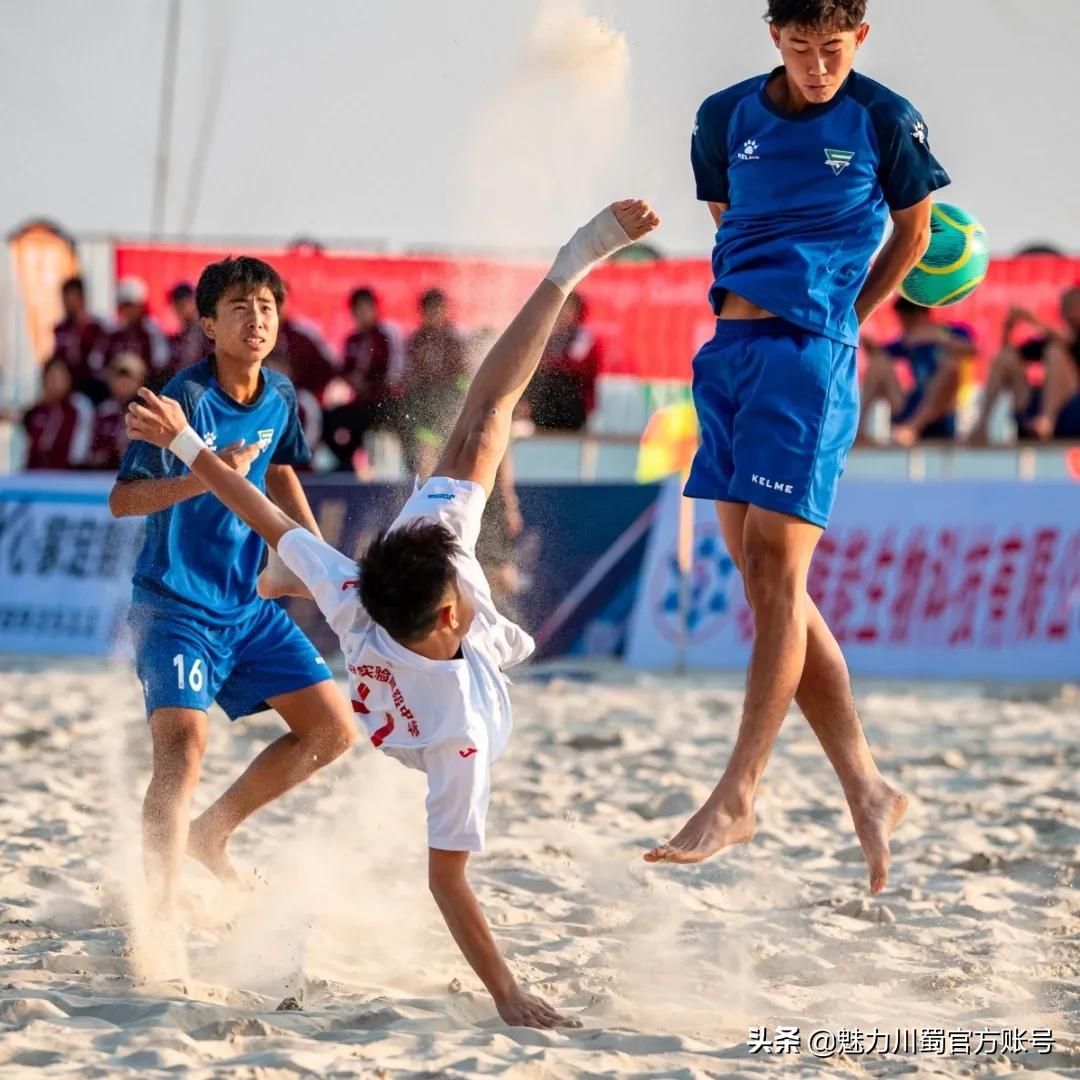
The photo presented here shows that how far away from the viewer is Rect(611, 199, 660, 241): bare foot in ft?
14.8

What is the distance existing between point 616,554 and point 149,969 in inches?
284

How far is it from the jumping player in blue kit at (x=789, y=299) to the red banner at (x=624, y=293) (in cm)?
790

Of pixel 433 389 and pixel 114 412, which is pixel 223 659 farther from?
pixel 114 412

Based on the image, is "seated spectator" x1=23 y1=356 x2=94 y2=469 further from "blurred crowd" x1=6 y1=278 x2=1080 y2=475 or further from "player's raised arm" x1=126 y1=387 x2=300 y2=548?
"player's raised arm" x1=126 y1=387 x2=300 y2=548

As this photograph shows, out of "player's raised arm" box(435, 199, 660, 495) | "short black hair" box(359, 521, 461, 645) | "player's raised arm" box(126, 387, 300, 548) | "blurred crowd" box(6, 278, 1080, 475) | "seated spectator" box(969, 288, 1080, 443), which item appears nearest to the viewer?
"short black hair" box(359, 521, 461, 645)

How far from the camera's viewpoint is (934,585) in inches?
428

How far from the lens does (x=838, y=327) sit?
417cm

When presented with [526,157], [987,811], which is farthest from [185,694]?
[987,811]

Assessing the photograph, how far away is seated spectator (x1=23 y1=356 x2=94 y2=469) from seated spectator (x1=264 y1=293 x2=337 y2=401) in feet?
5.26

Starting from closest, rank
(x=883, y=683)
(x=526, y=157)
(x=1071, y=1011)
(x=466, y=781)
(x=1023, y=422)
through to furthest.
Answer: (x=466, y=781), (x=1071, y=1011), (x=526, y=157), (x=883, y=683), (x=1023, y=422)

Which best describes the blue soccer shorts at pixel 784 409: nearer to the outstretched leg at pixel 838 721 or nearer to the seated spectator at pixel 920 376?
the outstretched leg at pixel 838 721

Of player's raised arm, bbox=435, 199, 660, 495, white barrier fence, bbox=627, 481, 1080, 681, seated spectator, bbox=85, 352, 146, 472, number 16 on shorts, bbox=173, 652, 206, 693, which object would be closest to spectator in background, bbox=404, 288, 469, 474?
player's raised arm, bbox=435, 199, 660, 495

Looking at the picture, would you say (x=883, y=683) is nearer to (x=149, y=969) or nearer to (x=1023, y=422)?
(x=1023, y=422)

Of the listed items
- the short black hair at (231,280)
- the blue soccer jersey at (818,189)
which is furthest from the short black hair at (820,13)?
the short black hair at (231,280)
